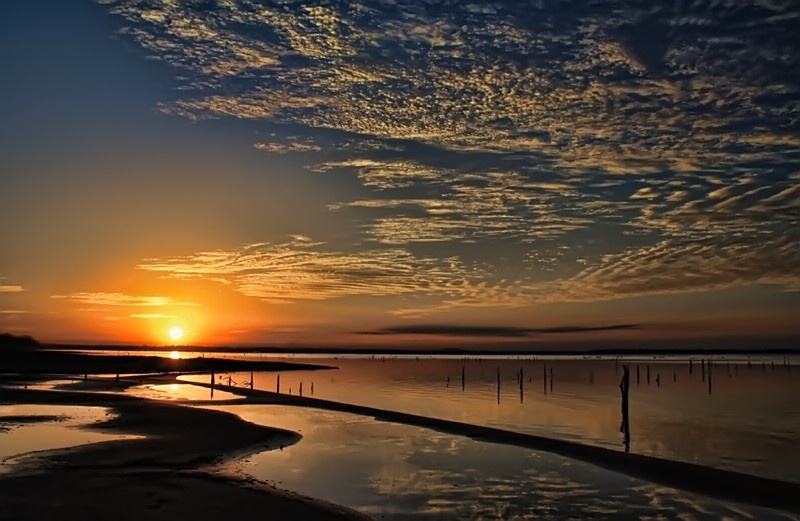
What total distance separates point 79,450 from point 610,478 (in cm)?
2119

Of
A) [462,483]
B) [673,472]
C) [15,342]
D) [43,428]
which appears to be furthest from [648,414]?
[15,342]

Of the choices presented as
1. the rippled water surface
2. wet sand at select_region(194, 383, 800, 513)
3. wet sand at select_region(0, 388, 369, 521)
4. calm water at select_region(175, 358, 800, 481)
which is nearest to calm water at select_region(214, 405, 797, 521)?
wet sand at select_region(194, 383, 800, 513)

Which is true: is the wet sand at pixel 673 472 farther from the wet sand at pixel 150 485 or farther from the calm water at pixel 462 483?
the wet sand at pixel 150 485

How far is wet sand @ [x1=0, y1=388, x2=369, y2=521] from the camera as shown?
18453 mm

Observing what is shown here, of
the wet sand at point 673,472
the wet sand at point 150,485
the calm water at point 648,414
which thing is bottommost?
the calm water at point 648,414

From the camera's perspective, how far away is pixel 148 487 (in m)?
21.2

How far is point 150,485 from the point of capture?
21.6 metres

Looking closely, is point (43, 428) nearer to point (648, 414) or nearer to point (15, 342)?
point (648, 414)

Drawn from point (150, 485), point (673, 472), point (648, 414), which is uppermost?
point (150, 485)

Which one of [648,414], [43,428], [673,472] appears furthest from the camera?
[648,414]

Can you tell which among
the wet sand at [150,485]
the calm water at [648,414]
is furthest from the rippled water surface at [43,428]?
the calm water at [648,414]

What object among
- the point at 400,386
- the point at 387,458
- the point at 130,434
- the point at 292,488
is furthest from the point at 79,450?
the point at 400,386

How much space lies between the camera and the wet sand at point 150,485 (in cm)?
1845

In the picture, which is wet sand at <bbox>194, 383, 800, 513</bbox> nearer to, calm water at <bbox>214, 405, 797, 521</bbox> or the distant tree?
calm water at <bbox>214, 405, 797, 521</bbox>
